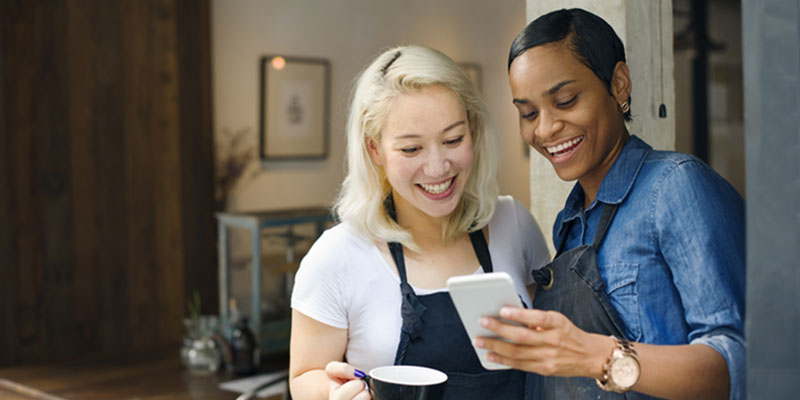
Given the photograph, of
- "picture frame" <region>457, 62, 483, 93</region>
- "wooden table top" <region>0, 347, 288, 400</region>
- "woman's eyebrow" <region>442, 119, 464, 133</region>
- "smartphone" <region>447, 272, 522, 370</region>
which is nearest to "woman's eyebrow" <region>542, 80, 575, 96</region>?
"woman's eyebrow" <region>442, 119, 464, 133</region>

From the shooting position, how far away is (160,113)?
440 centimetres

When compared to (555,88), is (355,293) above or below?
below

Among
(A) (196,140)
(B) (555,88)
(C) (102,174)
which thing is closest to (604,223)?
(B) (555,88)

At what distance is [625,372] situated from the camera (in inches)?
38.6

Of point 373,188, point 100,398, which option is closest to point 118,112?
point 100,398

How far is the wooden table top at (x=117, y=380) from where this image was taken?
2.88 m

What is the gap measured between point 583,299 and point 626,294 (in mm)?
83

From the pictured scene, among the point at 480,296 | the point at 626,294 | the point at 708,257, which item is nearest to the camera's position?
the point at 480,296

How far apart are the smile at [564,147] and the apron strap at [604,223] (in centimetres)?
12

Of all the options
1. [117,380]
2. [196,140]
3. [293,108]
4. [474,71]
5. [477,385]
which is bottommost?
[117,380]

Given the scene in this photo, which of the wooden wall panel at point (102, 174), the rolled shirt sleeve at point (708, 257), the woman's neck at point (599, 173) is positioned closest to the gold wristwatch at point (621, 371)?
the rolled shirt sleeve at point (708, 257)

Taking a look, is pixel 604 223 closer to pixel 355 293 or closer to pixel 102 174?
pixel 355 293

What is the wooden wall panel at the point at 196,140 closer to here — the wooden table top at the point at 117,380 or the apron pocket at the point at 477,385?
the wooden table top at the point at 117,380

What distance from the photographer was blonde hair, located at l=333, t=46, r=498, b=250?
4.87 ft
